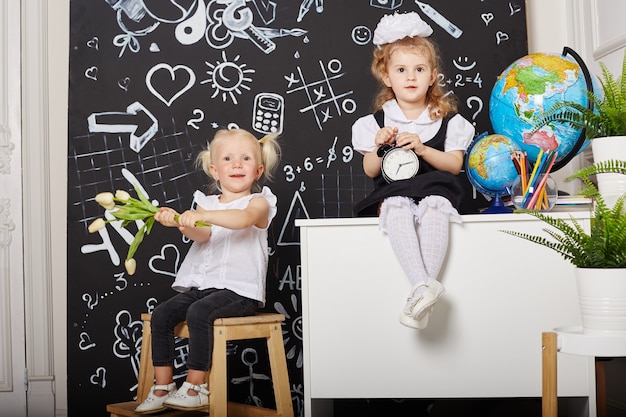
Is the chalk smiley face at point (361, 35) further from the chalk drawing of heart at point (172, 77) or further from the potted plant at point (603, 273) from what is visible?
the potted plant at point (603, 273)

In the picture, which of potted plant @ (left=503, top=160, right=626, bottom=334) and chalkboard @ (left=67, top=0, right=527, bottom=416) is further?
chalkboard @ (left=67, top=0, right=527, bottom=416)

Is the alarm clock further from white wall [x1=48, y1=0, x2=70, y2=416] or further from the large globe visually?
white wall [x1=48, y1=0, x2=70, y2=416]

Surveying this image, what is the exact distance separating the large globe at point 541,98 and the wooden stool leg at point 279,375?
893 millimetres

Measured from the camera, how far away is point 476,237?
6.70 feet

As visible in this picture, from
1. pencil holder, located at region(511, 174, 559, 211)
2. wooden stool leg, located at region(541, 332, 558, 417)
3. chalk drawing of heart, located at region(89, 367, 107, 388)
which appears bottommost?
chalk drawing of heart, located at region(89, 367, 107, 388)

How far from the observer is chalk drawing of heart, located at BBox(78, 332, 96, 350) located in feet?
9.62

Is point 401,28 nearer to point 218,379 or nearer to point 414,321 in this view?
point 414,321

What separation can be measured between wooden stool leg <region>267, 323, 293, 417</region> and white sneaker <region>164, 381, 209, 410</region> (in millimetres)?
205

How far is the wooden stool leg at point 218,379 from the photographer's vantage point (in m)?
2.10

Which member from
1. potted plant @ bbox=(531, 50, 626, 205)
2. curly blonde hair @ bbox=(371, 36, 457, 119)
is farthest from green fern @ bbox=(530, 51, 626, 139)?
curly blonde hair @ bbox=(371, 36, 457, 119)

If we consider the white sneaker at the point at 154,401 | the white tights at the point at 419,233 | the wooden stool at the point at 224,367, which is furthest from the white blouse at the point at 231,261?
the white tights at the point at 419,233

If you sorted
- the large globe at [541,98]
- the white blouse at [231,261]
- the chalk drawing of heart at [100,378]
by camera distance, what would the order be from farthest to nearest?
1. the chalk drawing of heart at [100,378]
2. the white blouse at [231,261]
3. the large globe at [541,98]

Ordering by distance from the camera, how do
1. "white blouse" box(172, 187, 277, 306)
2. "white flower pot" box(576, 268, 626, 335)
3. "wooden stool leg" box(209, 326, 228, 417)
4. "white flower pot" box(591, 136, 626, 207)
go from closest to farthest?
"white flower pot" box(576, 268, 626, 335), "white flower pot" box(591, 136, 626, 207), "wooden stool leg" box(209, 326, 228, 417), "white blouse" box(172, 187, 277, 306)

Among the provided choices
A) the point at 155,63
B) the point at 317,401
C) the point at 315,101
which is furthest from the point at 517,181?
the point at 155,63
